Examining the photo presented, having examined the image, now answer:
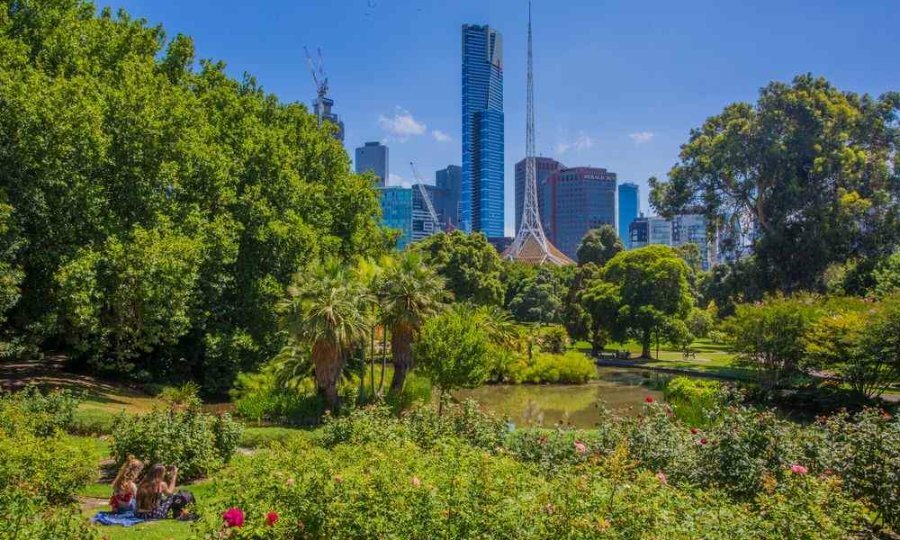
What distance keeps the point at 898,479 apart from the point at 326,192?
1142 inches

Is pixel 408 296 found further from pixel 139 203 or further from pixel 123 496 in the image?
pixel 123 496

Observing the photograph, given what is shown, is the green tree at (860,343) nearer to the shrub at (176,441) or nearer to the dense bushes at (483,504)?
the dense bushes at (483,504)

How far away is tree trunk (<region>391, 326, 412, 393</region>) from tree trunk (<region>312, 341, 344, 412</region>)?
310cm

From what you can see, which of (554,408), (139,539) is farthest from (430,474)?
(554,408)

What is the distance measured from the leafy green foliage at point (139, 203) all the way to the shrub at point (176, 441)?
27.9ft

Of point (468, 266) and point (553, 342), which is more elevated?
point (468, 266)

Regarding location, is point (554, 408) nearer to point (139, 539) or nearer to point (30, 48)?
point (139, 539)

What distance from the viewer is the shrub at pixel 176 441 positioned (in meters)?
11.3

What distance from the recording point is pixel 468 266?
53.1 meters

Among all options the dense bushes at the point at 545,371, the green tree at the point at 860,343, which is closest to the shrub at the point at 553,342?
the dense bushes at the point at 545,371

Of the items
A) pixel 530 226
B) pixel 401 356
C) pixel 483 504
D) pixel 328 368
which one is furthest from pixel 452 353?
pixel 530 226

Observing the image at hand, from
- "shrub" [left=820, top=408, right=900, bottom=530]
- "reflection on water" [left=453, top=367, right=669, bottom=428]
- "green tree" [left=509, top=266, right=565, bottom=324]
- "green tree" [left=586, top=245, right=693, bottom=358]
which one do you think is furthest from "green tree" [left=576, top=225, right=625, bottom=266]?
"shrub" [left=820, top=408, right=900, bottom=530]

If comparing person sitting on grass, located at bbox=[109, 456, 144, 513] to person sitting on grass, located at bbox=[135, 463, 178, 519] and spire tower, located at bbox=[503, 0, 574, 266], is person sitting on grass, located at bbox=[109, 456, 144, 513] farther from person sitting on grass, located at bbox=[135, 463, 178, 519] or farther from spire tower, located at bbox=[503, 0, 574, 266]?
spire tower, located at bbox=[503, 0, 574, 266]

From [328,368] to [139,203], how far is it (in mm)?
9274
